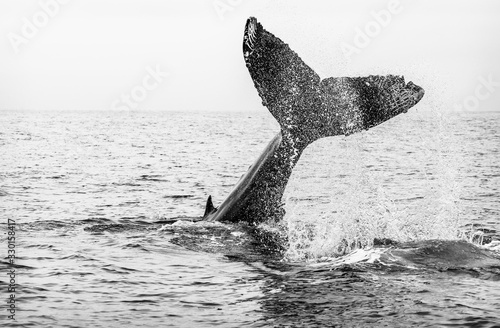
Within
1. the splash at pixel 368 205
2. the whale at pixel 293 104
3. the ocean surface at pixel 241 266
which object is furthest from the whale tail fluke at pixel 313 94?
the splash at pixel 368 205

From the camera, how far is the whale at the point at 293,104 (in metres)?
9.20

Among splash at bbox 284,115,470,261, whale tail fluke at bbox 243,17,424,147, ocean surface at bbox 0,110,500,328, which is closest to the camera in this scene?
ocean surface at bbox 0,110,500,328

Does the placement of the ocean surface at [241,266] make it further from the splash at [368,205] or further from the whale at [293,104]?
the whale at [293,104]

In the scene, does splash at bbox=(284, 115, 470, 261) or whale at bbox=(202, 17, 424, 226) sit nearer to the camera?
whale at bbox=(202, 17, 424, 226)

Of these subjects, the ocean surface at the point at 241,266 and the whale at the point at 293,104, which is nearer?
the ocean surface at the point at 241,266

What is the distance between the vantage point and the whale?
9.20 m

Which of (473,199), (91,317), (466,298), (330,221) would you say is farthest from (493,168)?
(91,317)

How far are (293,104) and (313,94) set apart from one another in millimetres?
305

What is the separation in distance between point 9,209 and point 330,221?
661cm

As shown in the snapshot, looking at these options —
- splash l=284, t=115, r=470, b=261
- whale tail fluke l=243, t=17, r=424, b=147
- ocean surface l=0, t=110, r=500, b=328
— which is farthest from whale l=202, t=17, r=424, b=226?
splash l=284, t=115, r=470, b=261

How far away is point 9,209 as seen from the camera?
49.1 ft

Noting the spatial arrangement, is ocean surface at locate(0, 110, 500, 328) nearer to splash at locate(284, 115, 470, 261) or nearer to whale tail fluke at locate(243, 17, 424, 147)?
splash at locate(284, 115, 470, 261)

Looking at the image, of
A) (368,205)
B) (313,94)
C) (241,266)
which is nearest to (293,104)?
(313,94)

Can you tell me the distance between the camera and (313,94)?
9812mm
